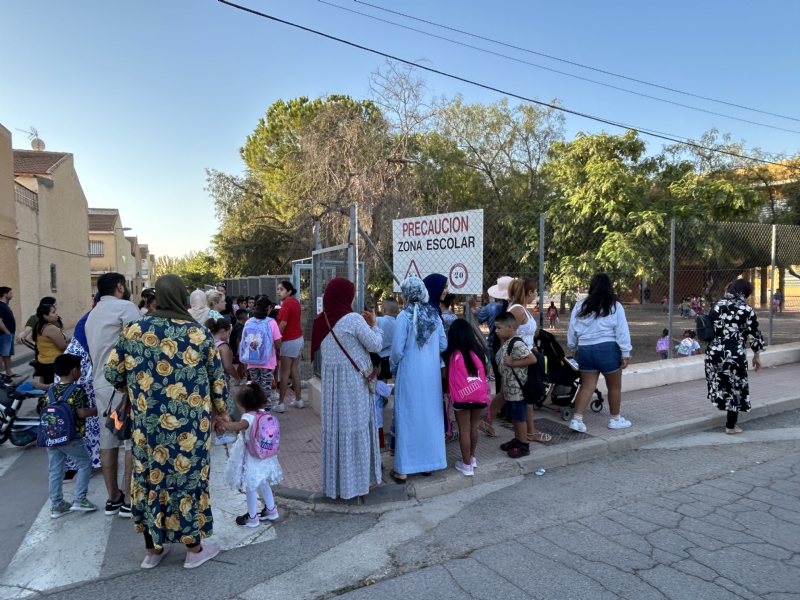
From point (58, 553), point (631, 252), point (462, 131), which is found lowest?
point (58, 553)

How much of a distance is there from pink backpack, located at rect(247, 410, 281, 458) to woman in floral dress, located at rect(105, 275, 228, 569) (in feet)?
1.65

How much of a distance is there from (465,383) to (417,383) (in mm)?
433

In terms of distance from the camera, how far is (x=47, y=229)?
2188cm

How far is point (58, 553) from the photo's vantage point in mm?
3691

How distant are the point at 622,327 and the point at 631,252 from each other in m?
5.23

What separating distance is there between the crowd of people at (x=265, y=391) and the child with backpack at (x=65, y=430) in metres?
0.01

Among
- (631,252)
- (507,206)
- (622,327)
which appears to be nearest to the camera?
(622,327)

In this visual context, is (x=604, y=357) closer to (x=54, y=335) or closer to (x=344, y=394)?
(x=344, y=394)

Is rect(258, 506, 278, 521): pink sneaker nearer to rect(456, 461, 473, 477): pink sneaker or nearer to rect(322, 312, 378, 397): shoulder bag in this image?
rect(322, 312, 378, 397): shoulder bag

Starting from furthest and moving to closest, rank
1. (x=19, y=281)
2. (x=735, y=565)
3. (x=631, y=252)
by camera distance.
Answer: (x=19, y=281), (x=631, y=252), (x=735, y=565)

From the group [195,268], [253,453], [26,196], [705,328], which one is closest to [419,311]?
[253,453]

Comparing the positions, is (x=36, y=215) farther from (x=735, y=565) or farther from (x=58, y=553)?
(x=735, y=565)

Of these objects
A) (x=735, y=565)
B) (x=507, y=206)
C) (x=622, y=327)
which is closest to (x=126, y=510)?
(x=735, y=565)

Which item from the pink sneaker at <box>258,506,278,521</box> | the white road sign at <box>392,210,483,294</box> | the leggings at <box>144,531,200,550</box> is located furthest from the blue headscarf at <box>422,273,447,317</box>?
the leggings at <box>144,531,200,550</box>
